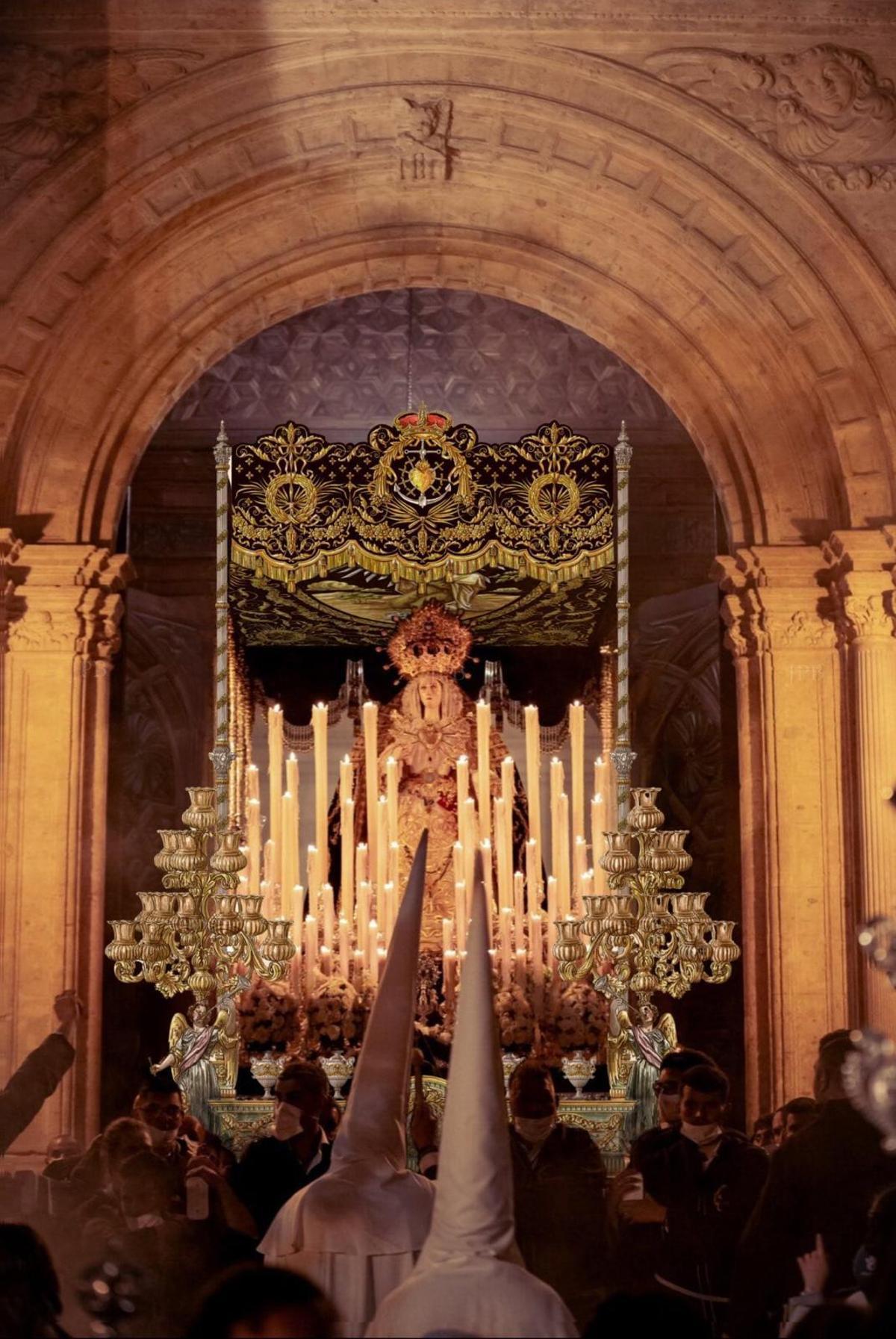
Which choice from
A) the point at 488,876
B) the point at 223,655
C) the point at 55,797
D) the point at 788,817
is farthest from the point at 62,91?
the point at 788,817

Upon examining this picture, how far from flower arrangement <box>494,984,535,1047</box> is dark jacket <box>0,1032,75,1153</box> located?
2851 millimetres

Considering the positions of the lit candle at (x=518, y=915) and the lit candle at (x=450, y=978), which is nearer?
the lit candle at (x=518, y=915)

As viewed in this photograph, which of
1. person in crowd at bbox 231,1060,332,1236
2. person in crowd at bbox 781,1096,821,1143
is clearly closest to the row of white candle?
person in crowd at bbox 781,1096,821,1143

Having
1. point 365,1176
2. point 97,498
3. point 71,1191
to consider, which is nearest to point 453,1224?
point 365,1176

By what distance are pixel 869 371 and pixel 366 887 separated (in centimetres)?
393

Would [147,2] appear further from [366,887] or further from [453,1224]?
[453,1224]

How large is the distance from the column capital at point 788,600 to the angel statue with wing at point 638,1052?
214cm

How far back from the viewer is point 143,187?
11.0 m

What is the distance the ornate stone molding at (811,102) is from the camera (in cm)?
1080

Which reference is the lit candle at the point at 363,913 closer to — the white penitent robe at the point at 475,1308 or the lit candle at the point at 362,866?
the lit candle at the point at 362,866

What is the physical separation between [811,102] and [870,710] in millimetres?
3237

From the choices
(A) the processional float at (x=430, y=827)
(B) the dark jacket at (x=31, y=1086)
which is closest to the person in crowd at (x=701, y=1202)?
Result: (B) the dark jacket at (x=31, y=1086)

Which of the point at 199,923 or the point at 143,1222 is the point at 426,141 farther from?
the point at 143,1222

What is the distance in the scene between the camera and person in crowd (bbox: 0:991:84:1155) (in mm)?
8422
